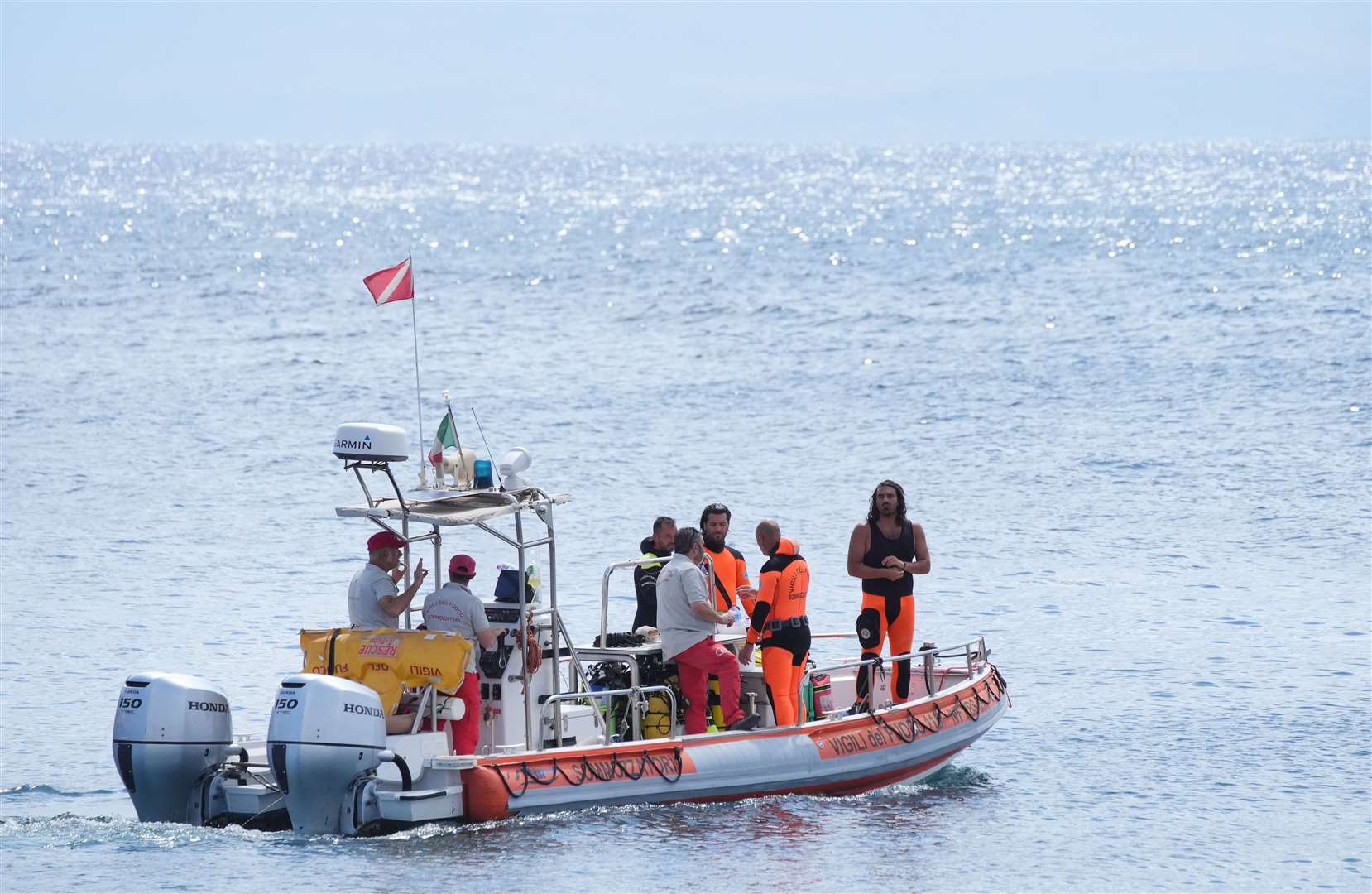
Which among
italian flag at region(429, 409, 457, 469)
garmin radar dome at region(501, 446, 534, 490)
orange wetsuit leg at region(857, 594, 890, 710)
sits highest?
italian flag at region(429, 409, 457, 469)

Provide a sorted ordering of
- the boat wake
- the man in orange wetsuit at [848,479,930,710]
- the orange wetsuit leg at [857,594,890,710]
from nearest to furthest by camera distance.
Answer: the man in orange wetsuit at [848,479,930,710], the orange wetsuit leg at [857,594,890,710], the boat wake

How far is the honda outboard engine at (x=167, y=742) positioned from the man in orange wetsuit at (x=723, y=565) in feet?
10.5

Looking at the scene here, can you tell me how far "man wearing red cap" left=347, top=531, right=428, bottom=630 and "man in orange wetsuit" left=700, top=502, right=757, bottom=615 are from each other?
6.47ft

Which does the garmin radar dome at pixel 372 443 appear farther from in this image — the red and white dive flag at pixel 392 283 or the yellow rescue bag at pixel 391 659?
the yellow rescue bag at pixel 391 659

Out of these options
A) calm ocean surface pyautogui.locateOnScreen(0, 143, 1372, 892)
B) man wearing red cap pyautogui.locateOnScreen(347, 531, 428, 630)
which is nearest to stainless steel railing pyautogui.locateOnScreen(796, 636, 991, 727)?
calm ocean surface pyautogui.locateOnScreen(0, 143, 1372, 892)

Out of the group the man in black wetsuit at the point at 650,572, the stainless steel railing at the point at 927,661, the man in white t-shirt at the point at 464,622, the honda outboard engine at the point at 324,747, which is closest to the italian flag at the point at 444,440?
the man in white t-shirt at the point at 464,622

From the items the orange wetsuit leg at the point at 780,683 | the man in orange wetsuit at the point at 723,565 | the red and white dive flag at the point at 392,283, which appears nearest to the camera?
the red and white dive flag at the point at 392,283

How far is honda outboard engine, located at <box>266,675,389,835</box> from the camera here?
35.7 feet

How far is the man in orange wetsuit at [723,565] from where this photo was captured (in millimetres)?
12633

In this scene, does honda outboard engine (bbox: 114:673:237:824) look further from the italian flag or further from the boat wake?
the boat wake

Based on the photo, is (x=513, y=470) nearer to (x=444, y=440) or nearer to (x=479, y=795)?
(x=444, y=440)

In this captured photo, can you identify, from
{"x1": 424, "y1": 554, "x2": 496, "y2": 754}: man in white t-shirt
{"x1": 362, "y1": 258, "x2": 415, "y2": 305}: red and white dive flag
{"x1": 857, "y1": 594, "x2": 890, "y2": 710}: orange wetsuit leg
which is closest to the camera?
{"x1": 424, "y1": 554, "x2": 496, "y2": 754}: man in white t-shirt

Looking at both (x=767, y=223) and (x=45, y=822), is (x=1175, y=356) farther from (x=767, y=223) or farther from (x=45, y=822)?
(x=767, y=223)

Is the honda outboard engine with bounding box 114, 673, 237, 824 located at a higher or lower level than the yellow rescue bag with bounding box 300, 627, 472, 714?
lower
